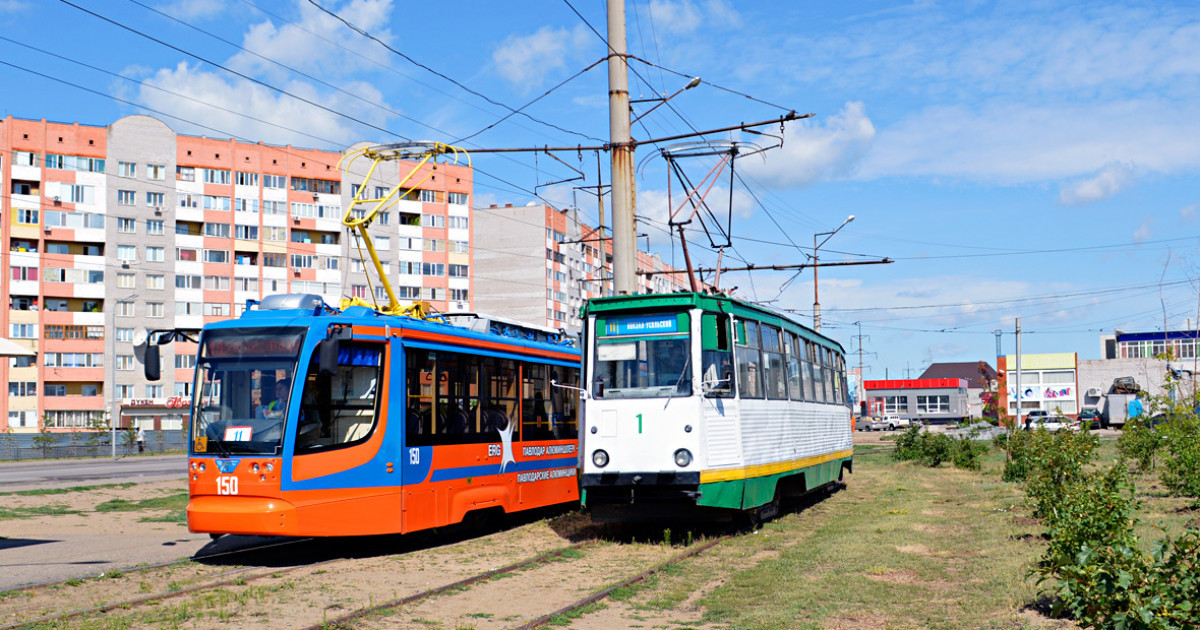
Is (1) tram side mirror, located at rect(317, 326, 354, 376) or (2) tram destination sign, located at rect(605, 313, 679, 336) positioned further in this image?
(2) tram destination sign, located at rect(605, 313, 679, 336)

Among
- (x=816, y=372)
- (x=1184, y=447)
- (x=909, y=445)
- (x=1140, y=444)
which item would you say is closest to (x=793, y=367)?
(x=816, y=372)

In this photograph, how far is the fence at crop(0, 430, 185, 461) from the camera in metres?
57.1

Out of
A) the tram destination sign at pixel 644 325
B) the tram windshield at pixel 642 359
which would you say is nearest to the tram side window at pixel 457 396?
the tram windshield at pixel 642 359

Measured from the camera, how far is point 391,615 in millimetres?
9141

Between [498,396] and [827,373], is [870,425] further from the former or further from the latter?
[498,396]

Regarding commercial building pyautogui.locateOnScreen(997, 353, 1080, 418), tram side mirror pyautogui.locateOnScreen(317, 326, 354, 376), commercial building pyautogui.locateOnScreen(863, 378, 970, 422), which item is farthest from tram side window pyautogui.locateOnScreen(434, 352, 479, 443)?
commercial building pyautogui.locateOnScreen(863, 378, 970, 422)

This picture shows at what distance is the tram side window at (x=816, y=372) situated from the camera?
1970 cm

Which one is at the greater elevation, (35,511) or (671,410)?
(671,410)

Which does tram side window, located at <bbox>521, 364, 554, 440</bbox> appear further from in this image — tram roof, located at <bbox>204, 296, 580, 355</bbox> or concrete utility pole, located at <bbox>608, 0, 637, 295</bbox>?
concrete utility pole, located at <bbox>608, 0, 637, 295</bbox>

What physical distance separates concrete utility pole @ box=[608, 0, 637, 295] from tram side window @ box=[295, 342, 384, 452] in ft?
23.9

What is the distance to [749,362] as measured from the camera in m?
15.1

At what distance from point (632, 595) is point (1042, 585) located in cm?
389

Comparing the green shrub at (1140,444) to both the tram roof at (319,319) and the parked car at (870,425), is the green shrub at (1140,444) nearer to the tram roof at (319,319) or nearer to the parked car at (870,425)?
the tram roof at (319,319)

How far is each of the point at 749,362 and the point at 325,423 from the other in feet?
19.5
